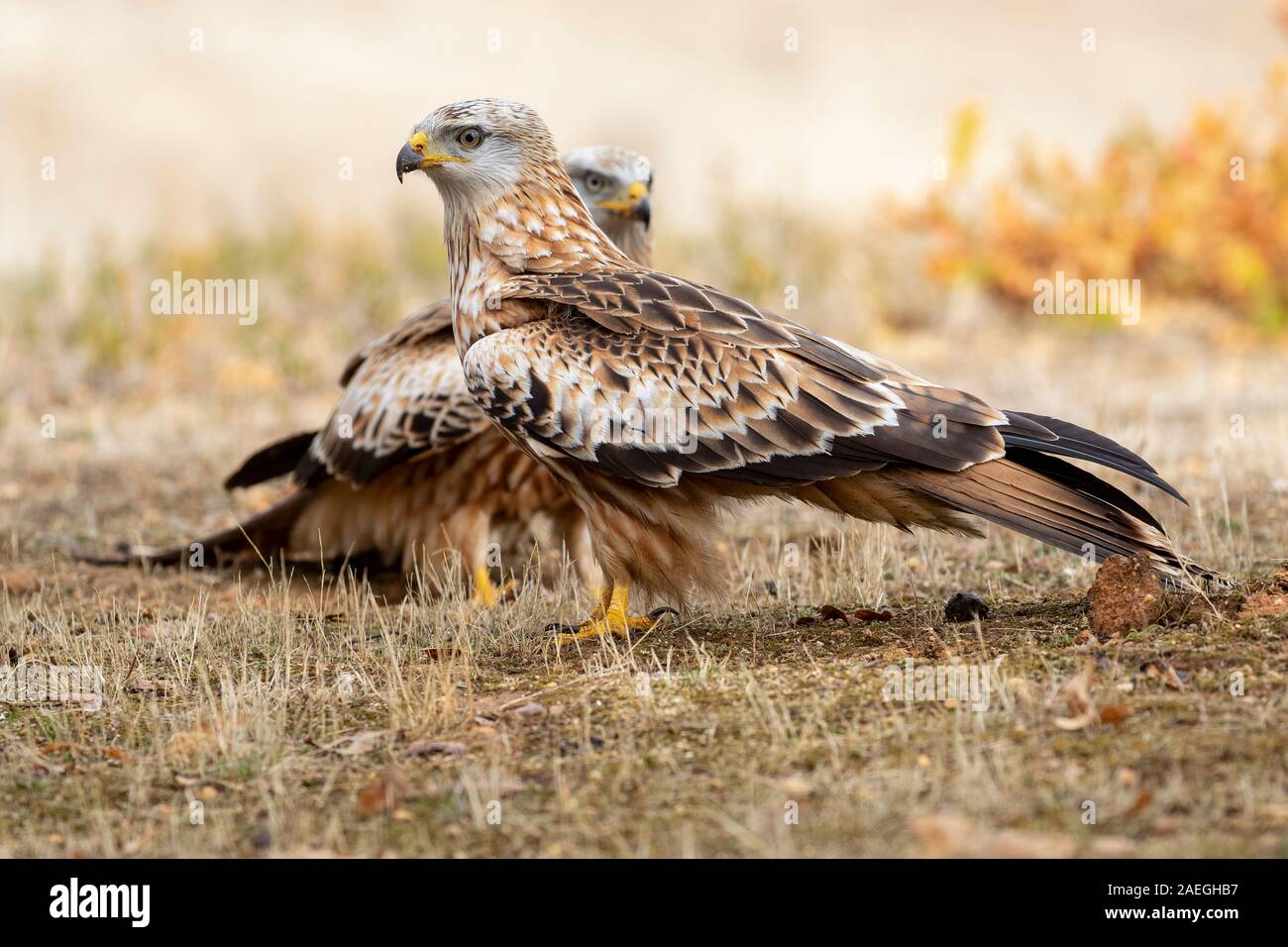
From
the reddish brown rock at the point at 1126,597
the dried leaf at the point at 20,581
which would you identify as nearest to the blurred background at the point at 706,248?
the dried leaf at the point at 20,581

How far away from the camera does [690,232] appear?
1597 centimetres

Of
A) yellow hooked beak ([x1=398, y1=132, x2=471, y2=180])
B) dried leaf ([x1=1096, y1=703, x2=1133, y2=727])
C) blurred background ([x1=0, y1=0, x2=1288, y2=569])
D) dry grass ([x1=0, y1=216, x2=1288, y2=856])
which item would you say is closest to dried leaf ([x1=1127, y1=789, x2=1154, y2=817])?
dry grass ([x1=0, y1=216, x2=1288, y2=856])

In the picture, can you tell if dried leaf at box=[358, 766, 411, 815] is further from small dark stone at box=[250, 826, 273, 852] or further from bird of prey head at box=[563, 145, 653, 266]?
bird of prey head at box=[563, 145, 653, 266]

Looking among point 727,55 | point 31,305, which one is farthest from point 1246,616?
point 727,55

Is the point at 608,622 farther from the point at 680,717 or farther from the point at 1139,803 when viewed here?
the point at 1139,803

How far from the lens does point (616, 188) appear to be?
8547mm

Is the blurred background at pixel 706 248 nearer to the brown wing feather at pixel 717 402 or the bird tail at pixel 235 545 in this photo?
the bird tail at pixel 235 545

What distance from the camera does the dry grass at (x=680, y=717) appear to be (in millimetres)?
4082

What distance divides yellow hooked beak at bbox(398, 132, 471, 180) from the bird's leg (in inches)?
78.6

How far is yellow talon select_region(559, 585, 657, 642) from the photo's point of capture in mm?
6121

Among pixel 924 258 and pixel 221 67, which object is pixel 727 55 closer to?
pixel 221 67

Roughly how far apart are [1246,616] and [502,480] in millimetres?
3809

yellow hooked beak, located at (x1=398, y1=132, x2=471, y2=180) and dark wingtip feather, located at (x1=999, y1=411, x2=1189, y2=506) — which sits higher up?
yellow hooked beak, located at (x1=398, y1=132, x2=471, y2=180)

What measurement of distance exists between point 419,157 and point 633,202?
7.19ft
